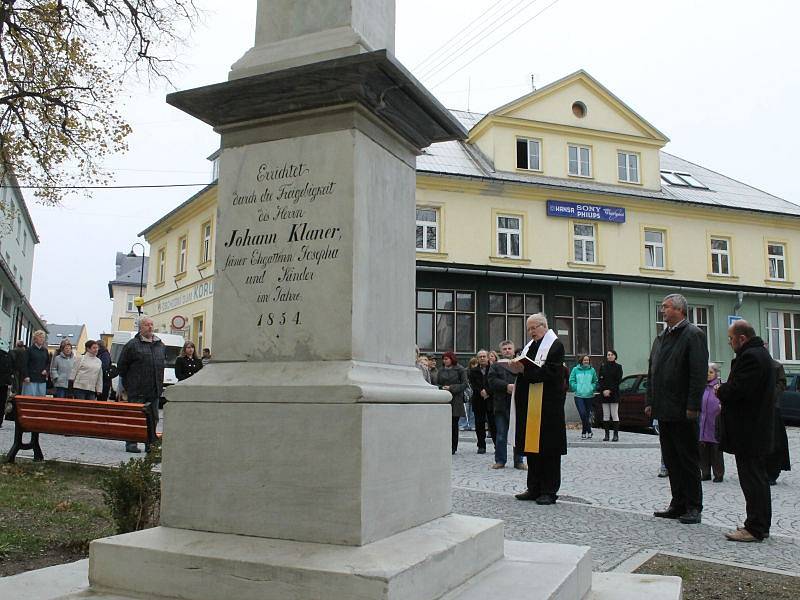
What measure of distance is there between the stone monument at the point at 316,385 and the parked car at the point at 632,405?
→ 15.6 m

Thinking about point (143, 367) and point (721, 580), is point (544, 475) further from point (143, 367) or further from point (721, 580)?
point (143, 367)

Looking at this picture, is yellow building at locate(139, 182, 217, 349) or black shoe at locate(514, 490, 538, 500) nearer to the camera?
black shoe at locate(514, 490, 538, 500)

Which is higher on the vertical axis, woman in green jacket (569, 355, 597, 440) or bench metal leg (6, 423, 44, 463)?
woman in green jacket (569, 355, 597, 440)

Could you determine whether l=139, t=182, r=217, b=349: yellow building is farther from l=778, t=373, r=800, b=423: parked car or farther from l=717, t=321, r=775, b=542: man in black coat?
l=717, t=321, r=775, b=542: man in black coat

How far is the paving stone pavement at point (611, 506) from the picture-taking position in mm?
5492

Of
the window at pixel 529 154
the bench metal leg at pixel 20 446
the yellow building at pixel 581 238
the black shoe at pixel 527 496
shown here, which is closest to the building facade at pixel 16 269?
the yellow building at pixel 581 238

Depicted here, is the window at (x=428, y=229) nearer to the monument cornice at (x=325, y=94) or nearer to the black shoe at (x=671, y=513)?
the black shoe at (x=671, y=513)

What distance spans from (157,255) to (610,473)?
28932 millimetres

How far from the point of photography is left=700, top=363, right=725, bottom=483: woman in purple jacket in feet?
30.1

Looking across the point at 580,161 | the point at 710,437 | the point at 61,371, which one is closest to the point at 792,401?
the point at 580,161

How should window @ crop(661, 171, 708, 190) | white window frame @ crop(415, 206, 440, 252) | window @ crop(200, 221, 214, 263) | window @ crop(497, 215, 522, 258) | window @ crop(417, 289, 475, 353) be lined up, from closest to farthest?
window @ crop(417, 289, 475, 353)
white window frame @ crop(415, 206, 440, 252)
window @ crop(497, 215, 522, 258)
window @ crop(200, 221, 214, 263)
window @ crop(661, 171, 708, 190)

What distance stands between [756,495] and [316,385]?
13.8 ft

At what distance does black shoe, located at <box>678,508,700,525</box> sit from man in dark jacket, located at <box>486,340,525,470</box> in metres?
3.53

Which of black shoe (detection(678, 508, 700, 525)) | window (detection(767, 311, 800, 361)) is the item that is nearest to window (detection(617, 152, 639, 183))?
window (detection(767, 311, 800, 361))
